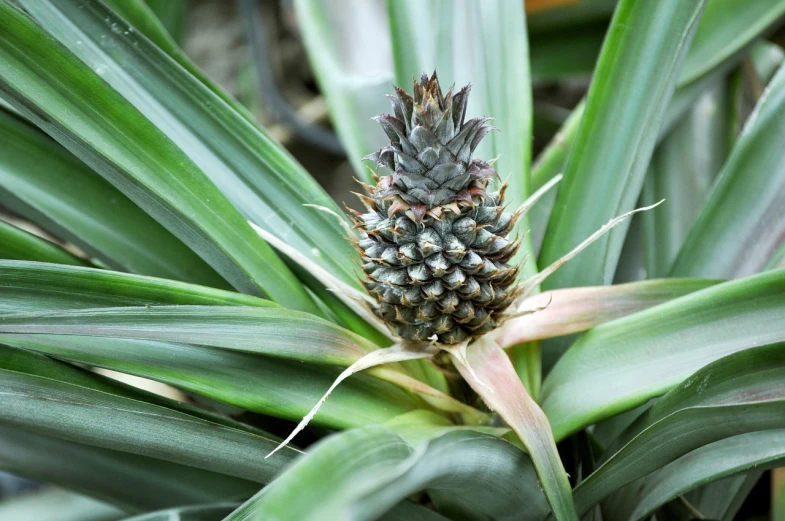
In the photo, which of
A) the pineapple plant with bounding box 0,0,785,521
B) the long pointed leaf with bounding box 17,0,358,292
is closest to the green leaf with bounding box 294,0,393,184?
the pineapple plant with bounding box 0,0,785,521

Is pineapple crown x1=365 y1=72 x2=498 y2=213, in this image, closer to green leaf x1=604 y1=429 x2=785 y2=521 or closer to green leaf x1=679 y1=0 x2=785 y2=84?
green leaf x1=604 y1=429 x2=785 y2=521

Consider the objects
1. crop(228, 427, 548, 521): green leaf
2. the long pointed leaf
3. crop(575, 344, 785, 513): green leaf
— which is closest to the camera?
crop(228, 427, 548, 521): green leaf

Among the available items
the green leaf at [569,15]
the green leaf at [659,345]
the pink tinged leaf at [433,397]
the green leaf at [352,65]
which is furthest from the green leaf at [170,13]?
the green leaf at [659,345]

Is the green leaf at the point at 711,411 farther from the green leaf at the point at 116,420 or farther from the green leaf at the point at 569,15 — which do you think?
the green leaf at the point at 569,15

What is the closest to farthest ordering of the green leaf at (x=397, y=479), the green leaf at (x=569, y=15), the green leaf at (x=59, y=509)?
1. the green leaf at (x=397, y=479)
2. the green leaf at (x=59, y=509)
3. the green leaf at (x=569, y=15)

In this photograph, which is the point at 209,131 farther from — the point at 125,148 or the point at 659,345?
the point at 659,345

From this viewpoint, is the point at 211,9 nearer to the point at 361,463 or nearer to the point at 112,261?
the point at 112,261

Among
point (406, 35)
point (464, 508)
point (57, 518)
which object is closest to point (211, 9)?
point (406, 35)
